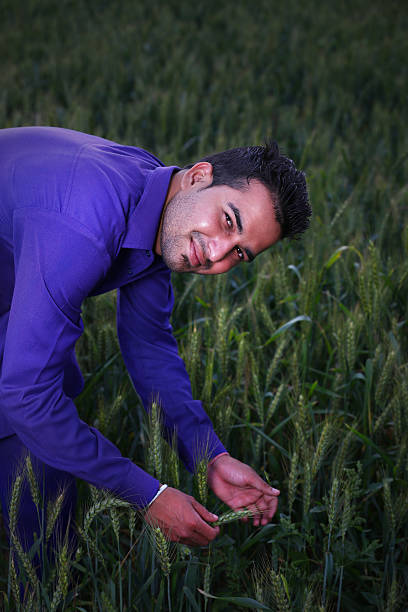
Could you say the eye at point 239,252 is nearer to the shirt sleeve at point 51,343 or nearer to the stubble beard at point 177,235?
the stubble beard at point 177,235

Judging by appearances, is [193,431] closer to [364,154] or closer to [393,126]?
[364,154]

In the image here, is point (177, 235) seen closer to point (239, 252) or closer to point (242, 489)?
point (239, 252)

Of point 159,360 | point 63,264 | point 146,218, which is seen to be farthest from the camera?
point 159,360

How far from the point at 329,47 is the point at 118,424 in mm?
Answer: 7392

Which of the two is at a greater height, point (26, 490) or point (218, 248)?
point (218, 248)

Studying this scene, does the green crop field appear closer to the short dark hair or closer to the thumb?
the thumb

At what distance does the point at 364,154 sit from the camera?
14.4ft

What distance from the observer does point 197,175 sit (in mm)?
1580

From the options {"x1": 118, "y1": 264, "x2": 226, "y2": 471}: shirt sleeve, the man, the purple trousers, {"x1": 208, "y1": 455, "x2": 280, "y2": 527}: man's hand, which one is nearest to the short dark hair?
the man

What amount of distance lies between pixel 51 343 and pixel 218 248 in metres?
0.52

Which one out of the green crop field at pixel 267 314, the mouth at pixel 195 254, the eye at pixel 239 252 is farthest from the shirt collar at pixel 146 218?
the green crop field at pixel 267 314

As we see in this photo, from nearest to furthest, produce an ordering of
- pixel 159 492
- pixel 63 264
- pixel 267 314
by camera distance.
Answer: pixel 63 264 < pixel 159 492 < pixel 267 314

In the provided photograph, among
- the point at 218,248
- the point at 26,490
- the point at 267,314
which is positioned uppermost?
the point at 218,248

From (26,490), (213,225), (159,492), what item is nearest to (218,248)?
(213,225)
